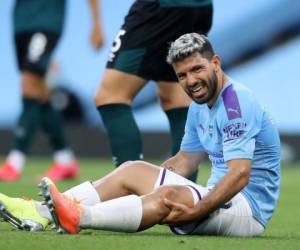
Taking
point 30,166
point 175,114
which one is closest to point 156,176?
point 175,114

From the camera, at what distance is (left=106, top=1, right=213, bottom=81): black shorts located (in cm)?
666

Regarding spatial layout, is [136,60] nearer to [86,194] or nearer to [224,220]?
[86,194]

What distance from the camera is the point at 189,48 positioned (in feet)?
16.6

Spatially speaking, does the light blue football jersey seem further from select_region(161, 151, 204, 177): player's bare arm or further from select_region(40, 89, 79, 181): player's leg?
select_region(40, 89, 79, 181): player's leg

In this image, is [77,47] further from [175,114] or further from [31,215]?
[31,215]

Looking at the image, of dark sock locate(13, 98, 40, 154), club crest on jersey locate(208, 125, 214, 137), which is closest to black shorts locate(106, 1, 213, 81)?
club crest on jersey locate(208, 125, 214, 137)

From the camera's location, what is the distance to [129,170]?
5.20m

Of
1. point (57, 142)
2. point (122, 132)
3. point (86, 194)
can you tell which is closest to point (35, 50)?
point (57, 142)

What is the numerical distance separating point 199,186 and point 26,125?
4.70 metres

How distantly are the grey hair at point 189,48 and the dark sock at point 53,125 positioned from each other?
488cm

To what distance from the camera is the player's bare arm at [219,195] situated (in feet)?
16.1

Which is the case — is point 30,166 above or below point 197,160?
below

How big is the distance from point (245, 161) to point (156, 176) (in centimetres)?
46

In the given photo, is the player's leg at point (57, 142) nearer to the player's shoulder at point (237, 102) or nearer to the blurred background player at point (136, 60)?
the blurred background player at point (136, 60)
